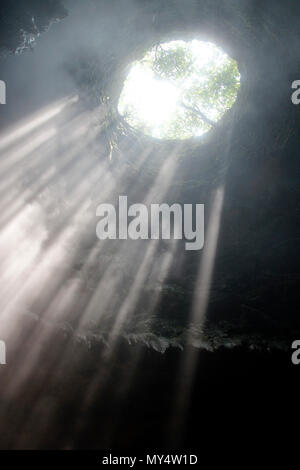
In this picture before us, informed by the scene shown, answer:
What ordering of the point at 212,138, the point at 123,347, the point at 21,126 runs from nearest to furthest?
the point at 123,347, the point at 21,126, the point at 212,138

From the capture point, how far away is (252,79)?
434cm

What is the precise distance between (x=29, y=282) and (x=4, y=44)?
263 centimetres

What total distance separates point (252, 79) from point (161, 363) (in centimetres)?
418

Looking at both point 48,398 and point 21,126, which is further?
point 21,126

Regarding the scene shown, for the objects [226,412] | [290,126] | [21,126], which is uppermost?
[290,126]

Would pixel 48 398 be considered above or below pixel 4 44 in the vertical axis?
below

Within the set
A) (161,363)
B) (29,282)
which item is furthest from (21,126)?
(161,363)

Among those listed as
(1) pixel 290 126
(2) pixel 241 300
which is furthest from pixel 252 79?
(2) pixel 241 300

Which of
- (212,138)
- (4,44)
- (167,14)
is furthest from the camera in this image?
(212,138)

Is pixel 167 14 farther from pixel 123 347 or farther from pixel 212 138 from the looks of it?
pixel 123 347

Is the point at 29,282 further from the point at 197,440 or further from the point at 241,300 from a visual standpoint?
the point at 241,300

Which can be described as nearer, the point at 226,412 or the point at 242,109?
the point at 226,412

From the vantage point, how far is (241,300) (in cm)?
414

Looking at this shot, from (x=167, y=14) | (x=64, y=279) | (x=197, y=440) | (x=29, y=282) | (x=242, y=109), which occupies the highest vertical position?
(x=167, y=14)
